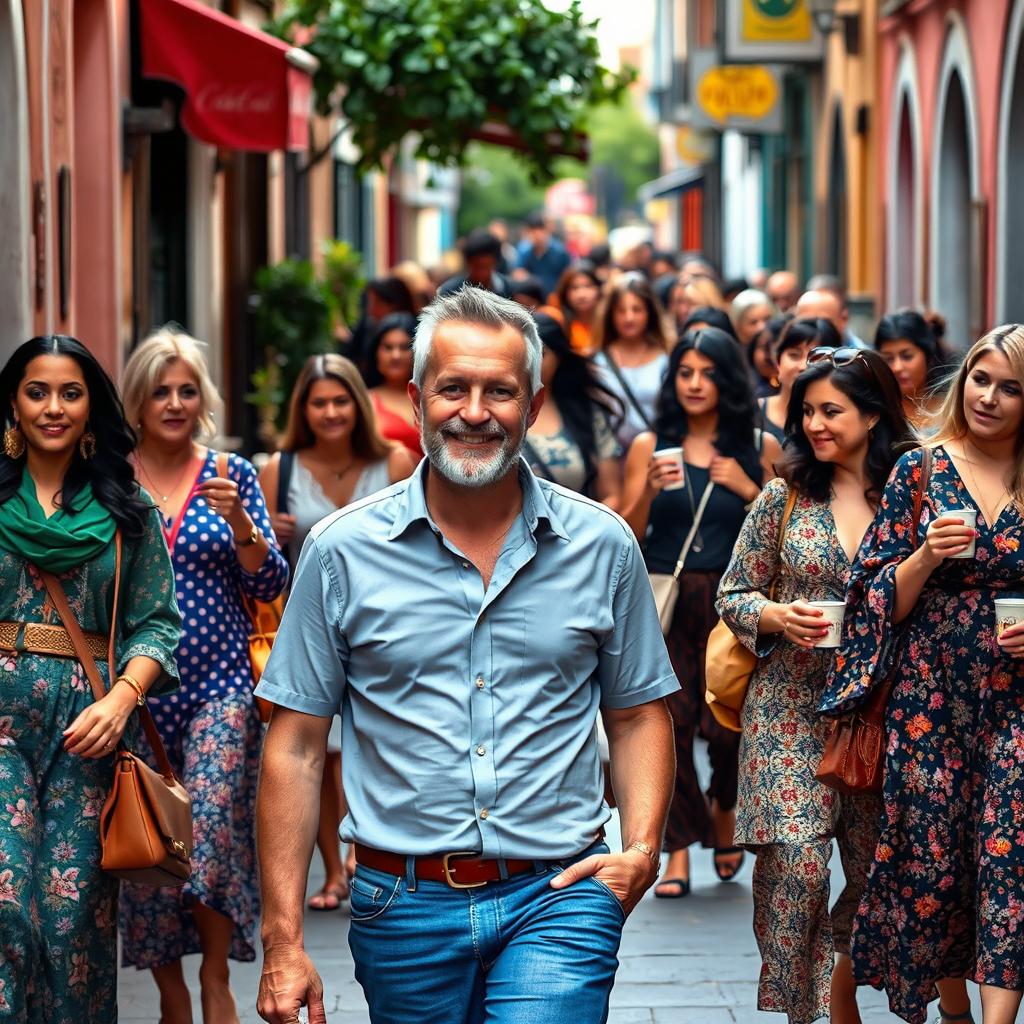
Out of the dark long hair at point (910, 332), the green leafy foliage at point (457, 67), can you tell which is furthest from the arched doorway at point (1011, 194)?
the dark long hair at point (910, 332)

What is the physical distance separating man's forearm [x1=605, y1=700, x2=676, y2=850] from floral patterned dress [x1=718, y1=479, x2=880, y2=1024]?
5.74 ft

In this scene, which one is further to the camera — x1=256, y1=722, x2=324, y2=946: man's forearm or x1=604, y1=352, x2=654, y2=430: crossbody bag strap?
x1=604, y1=352, x2=654, y2=430: crossbody bag strap

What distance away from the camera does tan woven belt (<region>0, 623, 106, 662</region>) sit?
206 inches

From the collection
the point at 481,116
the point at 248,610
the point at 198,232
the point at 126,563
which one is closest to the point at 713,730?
the point at 248,610

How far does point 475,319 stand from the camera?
4008 millimetres

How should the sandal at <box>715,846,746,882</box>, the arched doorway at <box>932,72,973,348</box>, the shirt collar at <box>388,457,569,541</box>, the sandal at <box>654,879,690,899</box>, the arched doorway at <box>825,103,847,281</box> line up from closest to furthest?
the shirt collar at <box>388,457,569,541</box>, the sandal at <box>654,879,690,899</box>, the sandal at <box>715,846,746,882</box>, the arched doorway at <box>932,72,973,348</box>, the arched doorway at <box>825,103,847,281</box>

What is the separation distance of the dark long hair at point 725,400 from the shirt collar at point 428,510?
3.74 m

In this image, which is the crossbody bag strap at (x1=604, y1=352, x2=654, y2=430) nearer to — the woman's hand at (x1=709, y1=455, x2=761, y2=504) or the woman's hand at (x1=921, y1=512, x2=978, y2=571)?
the woman's hand at (x1=709, y1=455, x2=761, y2=504)

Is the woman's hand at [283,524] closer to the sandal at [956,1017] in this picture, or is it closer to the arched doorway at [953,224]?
the sandal at [956,1017]

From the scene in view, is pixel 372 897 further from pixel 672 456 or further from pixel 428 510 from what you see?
pixel 672 456

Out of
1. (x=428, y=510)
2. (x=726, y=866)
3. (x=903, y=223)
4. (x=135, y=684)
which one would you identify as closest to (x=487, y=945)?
(x=428, y=510)

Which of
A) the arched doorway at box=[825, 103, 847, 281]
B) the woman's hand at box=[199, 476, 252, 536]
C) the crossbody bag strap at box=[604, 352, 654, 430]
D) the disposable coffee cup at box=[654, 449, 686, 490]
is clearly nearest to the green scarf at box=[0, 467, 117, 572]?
the woman's hand at box=[199, 476, 252, 536]

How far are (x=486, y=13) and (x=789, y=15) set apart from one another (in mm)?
8616

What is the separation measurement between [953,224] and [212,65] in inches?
292
